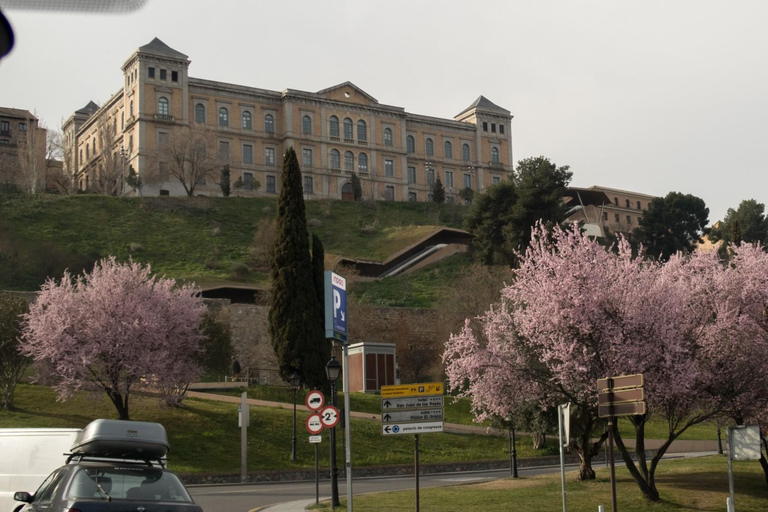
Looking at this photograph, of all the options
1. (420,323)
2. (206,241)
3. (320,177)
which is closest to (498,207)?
(420,323)

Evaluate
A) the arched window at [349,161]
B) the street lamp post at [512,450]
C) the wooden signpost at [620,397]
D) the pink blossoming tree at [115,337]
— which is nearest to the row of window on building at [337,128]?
the arched window at [349,161]

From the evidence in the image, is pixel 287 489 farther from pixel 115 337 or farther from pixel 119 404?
pixel 115 337

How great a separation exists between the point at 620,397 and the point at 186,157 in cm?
8315

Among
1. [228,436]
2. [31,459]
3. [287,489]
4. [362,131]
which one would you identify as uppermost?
[362,131]

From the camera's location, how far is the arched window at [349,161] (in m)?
110

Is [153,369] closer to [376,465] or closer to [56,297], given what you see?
[56,297]

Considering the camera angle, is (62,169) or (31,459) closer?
(31,459)

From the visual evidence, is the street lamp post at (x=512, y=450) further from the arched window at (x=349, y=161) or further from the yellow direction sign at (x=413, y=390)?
the arched window at (x=349, y=161)

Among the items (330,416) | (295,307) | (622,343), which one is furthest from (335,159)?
(330,416)

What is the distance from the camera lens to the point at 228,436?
36031 mm

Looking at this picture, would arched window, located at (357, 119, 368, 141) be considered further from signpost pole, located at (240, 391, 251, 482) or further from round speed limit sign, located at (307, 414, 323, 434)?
round speed limit sign, located at (307, 414, 323, 434)

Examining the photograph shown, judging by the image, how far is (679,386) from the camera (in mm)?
23062

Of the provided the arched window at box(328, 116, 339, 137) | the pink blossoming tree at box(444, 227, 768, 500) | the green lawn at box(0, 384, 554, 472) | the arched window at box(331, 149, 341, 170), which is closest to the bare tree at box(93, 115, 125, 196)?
the arched window at box(331, 149, 341, 170)

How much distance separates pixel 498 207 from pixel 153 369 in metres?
46.5
